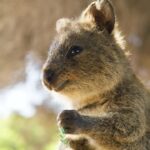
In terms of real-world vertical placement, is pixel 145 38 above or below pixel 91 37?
above

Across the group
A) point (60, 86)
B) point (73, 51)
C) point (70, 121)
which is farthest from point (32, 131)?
point (70, 121)

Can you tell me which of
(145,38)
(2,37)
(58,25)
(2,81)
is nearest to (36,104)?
(2,81)

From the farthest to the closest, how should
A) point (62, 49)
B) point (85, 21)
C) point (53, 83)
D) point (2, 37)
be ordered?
point (2, 37) < point (85, 21) < point (62, 49) < point (53, 83)

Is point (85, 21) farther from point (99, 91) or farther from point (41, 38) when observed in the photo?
point (41, 38)

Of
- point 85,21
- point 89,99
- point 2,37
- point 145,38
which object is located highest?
point 2,37

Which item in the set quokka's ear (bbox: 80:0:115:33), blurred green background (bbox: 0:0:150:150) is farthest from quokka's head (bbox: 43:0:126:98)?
blurred green background (bbox: 0:0:150:150)

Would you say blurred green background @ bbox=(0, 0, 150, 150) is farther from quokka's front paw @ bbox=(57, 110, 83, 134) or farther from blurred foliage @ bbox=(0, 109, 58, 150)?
quokka's front paw @ bbox=(57, 110, 83, 134)

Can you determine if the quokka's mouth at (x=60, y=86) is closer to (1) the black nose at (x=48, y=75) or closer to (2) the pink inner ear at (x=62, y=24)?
(1) the black nose at (x=48, y=75)
